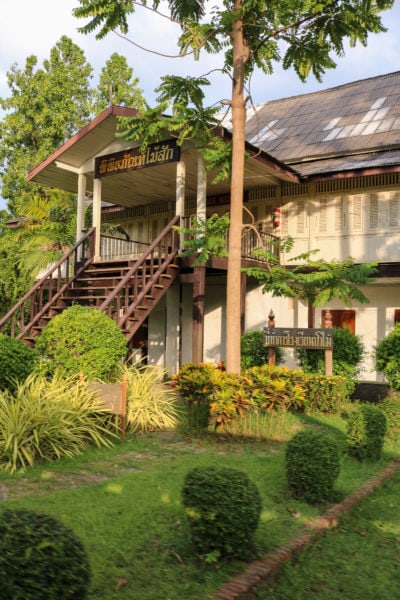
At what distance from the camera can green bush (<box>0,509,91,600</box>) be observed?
108 inches

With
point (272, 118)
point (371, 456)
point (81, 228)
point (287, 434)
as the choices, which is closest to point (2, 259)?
point (81, 228)

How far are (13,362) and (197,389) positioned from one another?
292cm

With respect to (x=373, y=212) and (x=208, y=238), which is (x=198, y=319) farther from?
(x=373, y=212)

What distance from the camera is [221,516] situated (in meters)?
4.04

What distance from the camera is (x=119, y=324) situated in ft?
35.3

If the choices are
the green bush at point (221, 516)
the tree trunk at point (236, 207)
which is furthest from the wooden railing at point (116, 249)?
the green bush at point (221, 516)

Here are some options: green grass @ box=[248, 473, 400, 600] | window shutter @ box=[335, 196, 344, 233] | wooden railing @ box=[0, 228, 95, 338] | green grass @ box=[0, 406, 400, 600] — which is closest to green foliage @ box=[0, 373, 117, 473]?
green grass @ box=[0, 406, 400, 600]

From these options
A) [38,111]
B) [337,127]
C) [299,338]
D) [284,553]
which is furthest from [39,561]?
[38,111]

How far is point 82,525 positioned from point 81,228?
11965mm

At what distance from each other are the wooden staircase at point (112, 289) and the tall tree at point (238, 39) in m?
2.33

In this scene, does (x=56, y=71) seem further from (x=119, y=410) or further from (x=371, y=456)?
(x=371, y=456)

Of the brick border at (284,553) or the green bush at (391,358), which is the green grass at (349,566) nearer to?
the brick border at (284,553)

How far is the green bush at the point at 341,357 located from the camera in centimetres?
1166

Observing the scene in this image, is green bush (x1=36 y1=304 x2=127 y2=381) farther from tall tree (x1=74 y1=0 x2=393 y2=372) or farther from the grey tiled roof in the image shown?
the grey tiled roof
